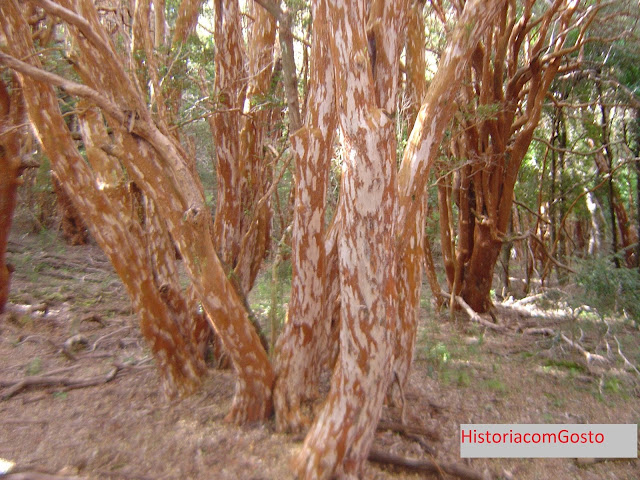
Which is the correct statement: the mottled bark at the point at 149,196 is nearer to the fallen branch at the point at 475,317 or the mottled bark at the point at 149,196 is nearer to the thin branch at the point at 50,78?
the thin branch at the point at 50,78

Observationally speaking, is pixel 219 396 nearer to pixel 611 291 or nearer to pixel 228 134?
pixel 228 134

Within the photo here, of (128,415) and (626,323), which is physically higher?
(626,323)

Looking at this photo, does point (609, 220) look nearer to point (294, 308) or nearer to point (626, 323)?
point (626, 323)

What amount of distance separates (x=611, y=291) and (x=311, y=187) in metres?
4.69

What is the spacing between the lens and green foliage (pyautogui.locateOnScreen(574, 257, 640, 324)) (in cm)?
635

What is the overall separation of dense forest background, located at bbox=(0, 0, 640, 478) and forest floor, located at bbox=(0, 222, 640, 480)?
4.0 inches

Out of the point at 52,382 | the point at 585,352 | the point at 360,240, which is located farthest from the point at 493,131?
the point at 52,382

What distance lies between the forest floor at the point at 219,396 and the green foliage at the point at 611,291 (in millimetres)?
304

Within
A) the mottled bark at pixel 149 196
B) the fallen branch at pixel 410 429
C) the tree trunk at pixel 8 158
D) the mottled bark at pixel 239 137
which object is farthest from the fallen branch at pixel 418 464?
the tree trunk at pixel 8 158

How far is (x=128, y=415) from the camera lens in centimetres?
446

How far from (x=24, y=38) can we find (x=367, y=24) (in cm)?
359

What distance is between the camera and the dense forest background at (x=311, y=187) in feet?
10.3

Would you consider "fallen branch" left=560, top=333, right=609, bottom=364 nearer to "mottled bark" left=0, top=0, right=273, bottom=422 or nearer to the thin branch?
"mottled bark" left=0, top=0, right=273, bottom=422

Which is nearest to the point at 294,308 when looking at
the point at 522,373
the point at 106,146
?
the point at 106,146
